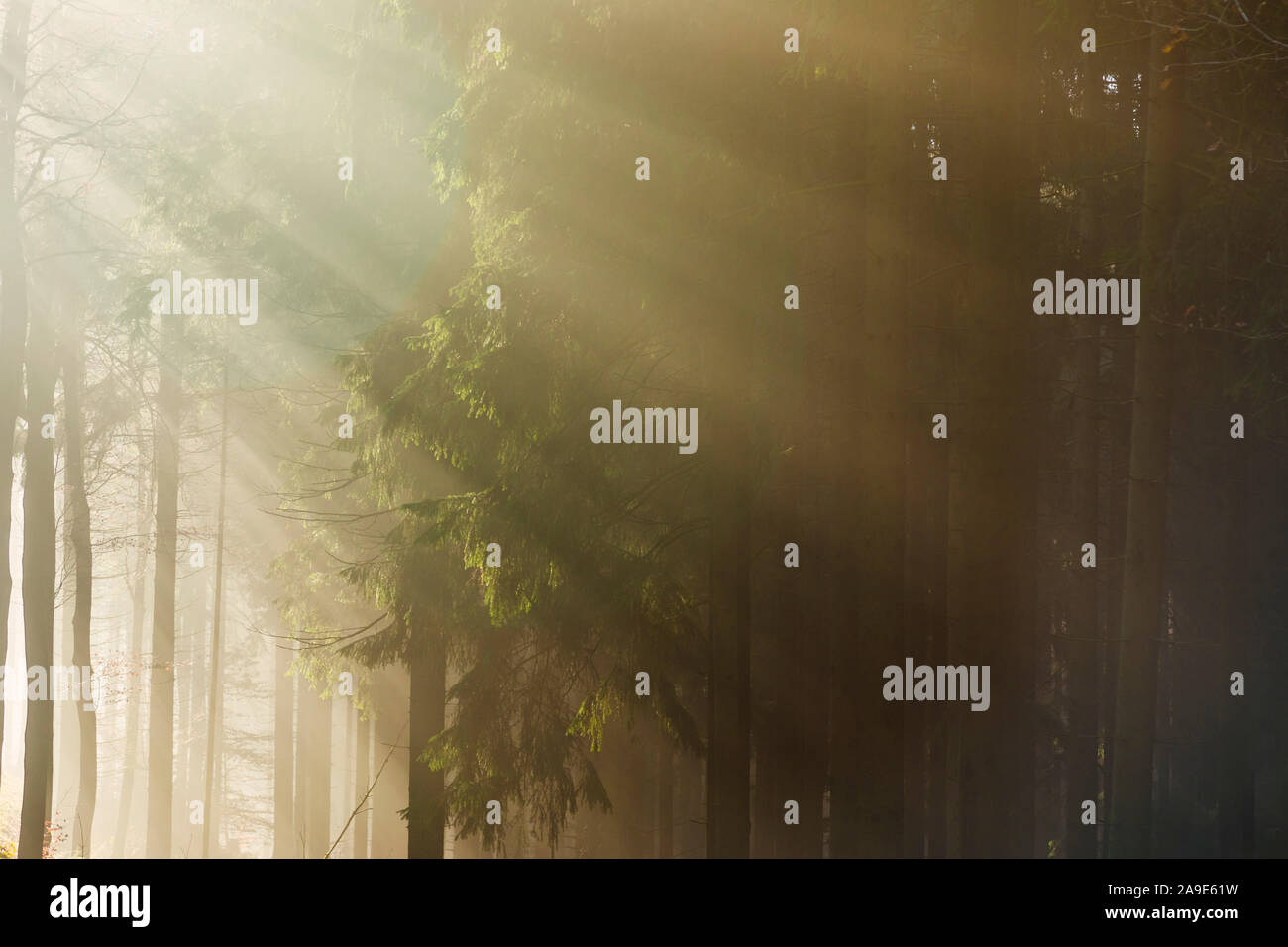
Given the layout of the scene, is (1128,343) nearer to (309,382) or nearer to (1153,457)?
(1153,457)

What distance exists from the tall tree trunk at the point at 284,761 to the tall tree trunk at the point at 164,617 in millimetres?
4993

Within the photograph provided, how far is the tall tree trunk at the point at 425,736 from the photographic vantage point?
8.03 metres

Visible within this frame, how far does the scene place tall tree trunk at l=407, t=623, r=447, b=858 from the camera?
26.3ft

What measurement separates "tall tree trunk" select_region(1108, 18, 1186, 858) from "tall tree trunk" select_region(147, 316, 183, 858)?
15.3 metres

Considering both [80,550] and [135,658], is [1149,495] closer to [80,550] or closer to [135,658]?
[80,550]

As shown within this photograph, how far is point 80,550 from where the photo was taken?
15.5 m

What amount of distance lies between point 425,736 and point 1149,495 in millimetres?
7696

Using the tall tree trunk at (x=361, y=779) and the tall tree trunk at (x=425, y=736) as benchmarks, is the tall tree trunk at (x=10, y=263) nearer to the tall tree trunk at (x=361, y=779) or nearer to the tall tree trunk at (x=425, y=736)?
the tall tree trunk at (x=425, y=736)

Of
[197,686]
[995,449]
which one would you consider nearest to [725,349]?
[995,449]

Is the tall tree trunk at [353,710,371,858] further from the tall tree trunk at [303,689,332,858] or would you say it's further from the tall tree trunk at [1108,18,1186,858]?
the tall tree trunk at [1108,18,1186,858]

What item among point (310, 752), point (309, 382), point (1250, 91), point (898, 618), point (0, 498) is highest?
point (1250, 91)

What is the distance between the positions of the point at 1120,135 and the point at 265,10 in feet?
35.8

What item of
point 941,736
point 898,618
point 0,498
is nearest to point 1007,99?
point 898,618

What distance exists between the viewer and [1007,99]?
26.1 feet
